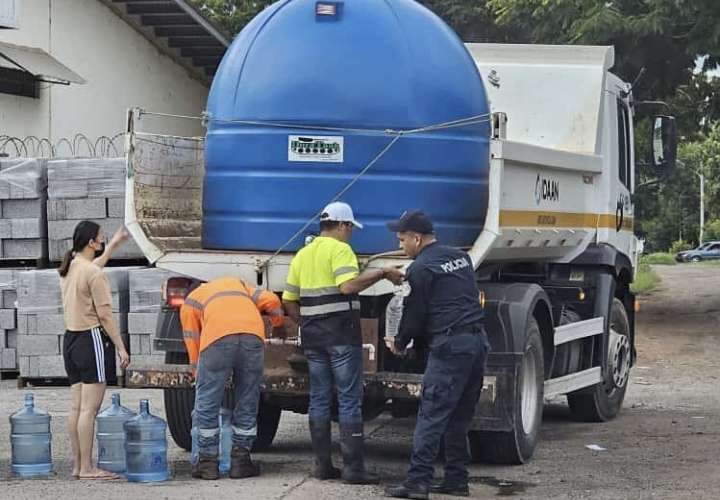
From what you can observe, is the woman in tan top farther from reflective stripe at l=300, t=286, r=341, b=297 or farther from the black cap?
the black cap

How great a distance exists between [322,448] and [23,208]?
7358 millimetres

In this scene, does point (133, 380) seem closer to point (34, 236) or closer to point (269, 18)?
point (269, 18)

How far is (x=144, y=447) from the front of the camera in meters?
9.20

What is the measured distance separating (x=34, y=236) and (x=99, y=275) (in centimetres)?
657

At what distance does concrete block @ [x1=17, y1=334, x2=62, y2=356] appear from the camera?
15398mm

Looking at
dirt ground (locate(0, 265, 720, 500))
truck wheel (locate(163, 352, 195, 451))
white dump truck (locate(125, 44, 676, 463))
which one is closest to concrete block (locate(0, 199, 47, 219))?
dirt ground (locate(0, 265, 720, 500))

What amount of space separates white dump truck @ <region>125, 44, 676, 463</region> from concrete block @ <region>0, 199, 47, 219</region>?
5.18 meters

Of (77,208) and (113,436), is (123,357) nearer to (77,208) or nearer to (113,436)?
(113,436)

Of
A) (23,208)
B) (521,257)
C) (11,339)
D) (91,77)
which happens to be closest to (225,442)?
(521,257)

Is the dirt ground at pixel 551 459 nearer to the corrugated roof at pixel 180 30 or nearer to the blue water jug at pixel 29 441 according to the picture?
the blue water jug at pixel 29 441

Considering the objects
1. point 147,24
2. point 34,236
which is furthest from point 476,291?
point 147,24

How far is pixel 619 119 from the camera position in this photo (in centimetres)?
1345

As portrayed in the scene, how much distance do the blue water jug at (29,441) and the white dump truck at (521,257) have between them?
662 mm

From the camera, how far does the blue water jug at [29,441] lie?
955 cm
